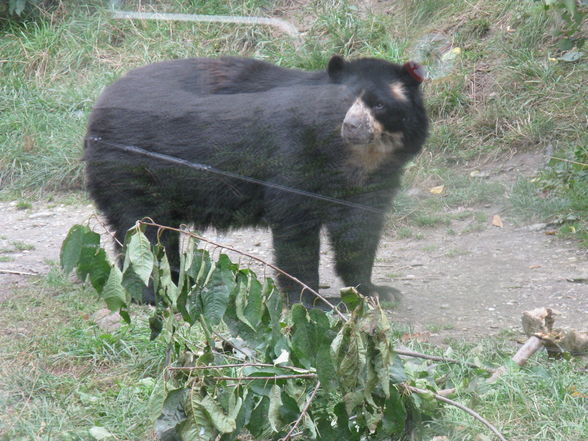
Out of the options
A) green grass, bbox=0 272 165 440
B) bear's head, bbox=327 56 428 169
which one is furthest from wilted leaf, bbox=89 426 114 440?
bear's head, bbox=327 56 428 169

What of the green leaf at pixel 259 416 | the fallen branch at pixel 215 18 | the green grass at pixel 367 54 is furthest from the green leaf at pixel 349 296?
the fallen branch at pixel 215 18

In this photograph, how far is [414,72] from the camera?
2.53 metres

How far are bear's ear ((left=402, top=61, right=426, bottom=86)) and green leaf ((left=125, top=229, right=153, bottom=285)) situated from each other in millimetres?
995

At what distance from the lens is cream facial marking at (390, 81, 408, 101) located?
102 inches

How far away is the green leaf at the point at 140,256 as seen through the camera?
2.06 meters

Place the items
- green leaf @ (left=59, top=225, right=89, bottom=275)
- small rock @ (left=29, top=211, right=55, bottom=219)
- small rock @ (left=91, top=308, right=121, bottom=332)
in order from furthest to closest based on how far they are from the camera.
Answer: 1. small rock @ (left=91, top=308, right=121, bottom=332)
2. small rock @ (left=29, top=211, right=55, bottom=219)
3. green leaf @ (left=59, top=225, right=89, bottom=275)

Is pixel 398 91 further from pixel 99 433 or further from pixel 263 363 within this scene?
pixel 99 433

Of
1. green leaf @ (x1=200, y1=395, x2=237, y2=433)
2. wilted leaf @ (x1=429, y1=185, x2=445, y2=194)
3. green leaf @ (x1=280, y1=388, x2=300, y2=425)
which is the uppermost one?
wilted leaf @ (x1=429, y1=185, x2=445, y2=194)

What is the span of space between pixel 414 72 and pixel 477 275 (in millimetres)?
684

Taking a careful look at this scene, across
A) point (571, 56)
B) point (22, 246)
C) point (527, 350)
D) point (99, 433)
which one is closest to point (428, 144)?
point (571, 56)

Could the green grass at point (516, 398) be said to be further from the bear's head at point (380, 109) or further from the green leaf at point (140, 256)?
the green leaf at point (140, 256)

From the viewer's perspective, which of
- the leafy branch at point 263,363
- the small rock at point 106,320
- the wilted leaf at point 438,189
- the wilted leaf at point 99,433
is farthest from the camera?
the small rock at point 106,320

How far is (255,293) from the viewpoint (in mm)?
2158

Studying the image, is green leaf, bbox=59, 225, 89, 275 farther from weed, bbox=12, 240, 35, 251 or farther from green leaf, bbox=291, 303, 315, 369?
weed, bbox=12, 240, 35, 251
